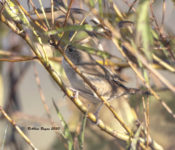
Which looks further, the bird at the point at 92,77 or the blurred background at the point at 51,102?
the bird at the point at 92,77

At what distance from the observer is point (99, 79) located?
990 mm

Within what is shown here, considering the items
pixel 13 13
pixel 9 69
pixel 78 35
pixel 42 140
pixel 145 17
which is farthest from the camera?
pixel 9 69

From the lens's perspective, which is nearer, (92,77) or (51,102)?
(92,77)

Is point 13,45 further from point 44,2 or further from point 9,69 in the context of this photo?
point 44,2

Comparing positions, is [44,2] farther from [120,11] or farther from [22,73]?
[22,73]

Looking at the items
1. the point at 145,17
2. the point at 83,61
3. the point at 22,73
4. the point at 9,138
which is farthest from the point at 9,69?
the point at 145,17

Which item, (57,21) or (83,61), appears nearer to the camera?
(57,21)

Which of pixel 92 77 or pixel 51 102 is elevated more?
pixel 92 77

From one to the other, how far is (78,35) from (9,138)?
0.95 m

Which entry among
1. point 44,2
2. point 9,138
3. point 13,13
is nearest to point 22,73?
point 9,138

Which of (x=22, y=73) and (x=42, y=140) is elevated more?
(x=22, y=73)

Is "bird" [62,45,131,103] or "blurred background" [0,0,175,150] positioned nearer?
"blurred background" [0,0,175,150]

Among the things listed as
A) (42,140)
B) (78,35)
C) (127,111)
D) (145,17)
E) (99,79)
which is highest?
(145,17)

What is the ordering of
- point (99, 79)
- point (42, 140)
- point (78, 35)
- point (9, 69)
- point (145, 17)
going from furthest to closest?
point (9, 69) → point (42, 140) → point (99, 79) → point (78, 35) → point (145, 17)
